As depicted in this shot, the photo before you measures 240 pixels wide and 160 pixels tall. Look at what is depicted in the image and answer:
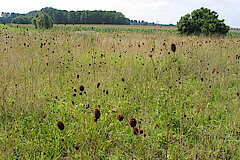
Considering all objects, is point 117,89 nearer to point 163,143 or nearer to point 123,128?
point 123,128

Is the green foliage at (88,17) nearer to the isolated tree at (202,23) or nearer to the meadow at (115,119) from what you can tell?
the isolated tree at (202,23)

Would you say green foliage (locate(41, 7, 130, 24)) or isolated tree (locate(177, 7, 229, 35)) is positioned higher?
green foliage (locate(41, 7, 130, 24))

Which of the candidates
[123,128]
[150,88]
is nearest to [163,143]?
[123,128]

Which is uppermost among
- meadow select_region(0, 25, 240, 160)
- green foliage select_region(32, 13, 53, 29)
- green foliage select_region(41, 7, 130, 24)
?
green foliage select_region(41, 7, 130, 24)

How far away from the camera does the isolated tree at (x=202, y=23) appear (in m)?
15.7

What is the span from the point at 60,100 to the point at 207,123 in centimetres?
245

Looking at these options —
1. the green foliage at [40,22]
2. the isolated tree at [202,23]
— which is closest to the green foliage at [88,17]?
the green foliage at [40,22]

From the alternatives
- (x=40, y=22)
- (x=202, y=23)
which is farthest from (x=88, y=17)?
(x=40, y=22)

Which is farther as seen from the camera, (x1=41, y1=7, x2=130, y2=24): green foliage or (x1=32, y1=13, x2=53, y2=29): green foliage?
(x1=41, y1=7, x2=130, y2=24): green foliage

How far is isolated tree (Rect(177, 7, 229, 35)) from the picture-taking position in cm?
1570

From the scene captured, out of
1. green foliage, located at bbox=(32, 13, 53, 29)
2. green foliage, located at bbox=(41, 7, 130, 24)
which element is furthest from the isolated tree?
green foliage, located at bbox=(41, 7, 130, 24)

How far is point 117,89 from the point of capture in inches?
164

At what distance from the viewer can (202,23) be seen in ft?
52.6

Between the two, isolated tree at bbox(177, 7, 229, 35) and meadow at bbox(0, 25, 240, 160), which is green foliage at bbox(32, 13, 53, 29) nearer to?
meadow at bbox(0, 25, 240, 160)
